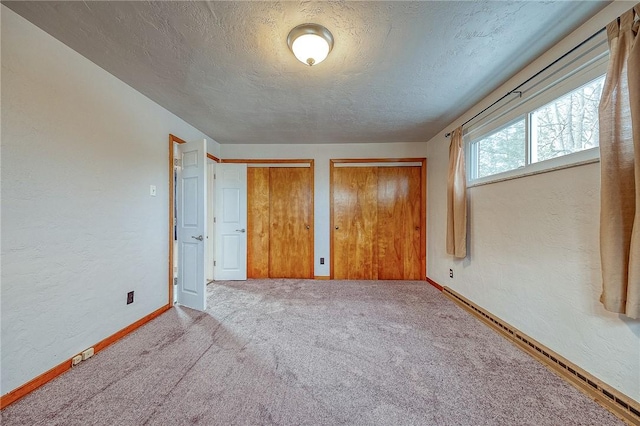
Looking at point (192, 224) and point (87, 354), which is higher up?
point (192, 224)

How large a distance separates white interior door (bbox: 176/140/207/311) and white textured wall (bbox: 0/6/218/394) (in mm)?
419

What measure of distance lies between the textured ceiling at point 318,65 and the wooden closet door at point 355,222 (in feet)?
4.46

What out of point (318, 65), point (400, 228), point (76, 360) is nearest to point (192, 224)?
point (76, 360)

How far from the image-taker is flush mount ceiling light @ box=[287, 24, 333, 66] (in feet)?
4.63

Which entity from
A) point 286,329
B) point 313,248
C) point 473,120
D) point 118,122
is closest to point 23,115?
point 118,122

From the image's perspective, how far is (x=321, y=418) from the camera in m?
1.21

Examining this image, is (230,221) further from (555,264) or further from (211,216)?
(555,264)

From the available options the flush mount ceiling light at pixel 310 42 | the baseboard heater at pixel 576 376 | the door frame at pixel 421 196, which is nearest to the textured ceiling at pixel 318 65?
the flush mount ceiling light at pixel 310 42

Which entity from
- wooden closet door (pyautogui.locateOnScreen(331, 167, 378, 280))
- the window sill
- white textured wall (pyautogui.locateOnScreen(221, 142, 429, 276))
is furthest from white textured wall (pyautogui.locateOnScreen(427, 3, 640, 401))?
white textured wall (pyautogui.locateOnScreen(221, 142, 429, 276))

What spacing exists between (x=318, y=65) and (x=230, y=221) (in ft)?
9.32

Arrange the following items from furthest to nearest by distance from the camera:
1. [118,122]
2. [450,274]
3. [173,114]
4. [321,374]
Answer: [450,274], [173,114], [118,122], [321,374]

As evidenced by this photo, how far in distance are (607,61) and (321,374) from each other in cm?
264

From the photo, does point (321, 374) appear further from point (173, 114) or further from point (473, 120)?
point (173, 114)

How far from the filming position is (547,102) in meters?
1.67
